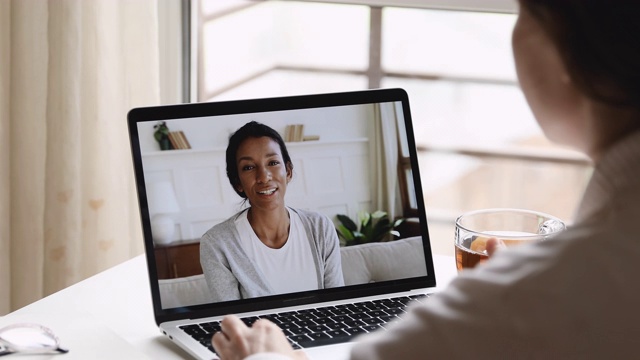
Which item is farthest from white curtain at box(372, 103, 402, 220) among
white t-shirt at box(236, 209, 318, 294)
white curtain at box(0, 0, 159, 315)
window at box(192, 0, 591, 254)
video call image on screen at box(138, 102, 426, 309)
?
window at box(192, 0, 591, 254)

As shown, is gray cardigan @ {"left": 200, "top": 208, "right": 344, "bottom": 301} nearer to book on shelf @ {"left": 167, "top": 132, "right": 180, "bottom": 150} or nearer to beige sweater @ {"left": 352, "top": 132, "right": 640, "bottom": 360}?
book on shelf @ {"left": 167, "top": 132, "right": 180, "bottom": 150}

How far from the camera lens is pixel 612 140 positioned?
1.94 feet

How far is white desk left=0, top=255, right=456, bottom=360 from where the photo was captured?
1037 mm

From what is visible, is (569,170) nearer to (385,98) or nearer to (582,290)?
(385,98)

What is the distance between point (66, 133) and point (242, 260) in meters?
0.59

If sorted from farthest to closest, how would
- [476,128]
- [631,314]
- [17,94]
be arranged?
[476,128] < [17,94] < [631,314]

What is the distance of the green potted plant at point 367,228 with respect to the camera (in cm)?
117

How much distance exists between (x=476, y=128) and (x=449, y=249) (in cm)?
35

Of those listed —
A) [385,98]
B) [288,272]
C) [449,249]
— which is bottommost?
[449,249]

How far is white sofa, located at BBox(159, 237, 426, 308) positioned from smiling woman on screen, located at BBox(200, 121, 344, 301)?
1cm

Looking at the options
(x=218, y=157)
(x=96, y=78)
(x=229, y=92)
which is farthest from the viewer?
(x=229, y=92)

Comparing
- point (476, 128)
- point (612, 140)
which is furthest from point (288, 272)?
point (476, 128)

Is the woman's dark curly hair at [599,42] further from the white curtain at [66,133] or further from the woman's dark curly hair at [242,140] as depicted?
the white curtain at [66,133]

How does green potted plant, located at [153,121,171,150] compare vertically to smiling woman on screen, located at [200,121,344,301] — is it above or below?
above
